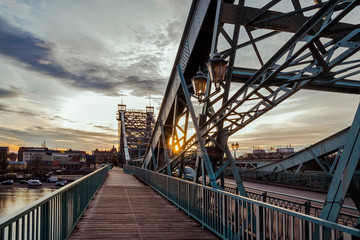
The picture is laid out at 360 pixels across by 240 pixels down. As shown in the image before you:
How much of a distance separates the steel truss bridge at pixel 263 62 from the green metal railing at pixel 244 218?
1.05ft

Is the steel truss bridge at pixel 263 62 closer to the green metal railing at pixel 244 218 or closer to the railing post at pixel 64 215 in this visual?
→ the green metal railing at pixel 244 218

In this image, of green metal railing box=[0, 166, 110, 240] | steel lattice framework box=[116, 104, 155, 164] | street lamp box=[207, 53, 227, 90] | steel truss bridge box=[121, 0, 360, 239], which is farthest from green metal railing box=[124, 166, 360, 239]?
steel lattice framework box=[116, 104, 155, 164]

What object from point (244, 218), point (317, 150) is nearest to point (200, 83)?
point (244, 218)

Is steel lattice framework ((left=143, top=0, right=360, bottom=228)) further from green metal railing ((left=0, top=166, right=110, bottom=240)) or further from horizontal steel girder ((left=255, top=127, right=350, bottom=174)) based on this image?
horizontal steel girder ((left=255, top=127, right=350, bottom=174))

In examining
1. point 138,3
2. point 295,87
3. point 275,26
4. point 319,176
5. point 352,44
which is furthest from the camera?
point 319,176

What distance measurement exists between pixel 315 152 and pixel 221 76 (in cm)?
1589

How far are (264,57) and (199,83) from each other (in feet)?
14.3

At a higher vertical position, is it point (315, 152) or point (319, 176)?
point (315, 152)

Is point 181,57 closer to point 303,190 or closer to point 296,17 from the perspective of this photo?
point 296,17

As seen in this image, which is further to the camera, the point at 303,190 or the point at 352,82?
the point at 303,190

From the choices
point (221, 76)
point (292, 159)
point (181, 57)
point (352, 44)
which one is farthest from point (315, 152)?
point (352, 44)

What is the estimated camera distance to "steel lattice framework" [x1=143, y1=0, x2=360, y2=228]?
499 cm

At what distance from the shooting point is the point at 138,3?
14.9 meters

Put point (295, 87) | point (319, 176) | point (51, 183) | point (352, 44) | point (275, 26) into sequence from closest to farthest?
1. point (352, 44)
2. point (295, 87)
3. point (275, 26)
4. point (319, 176)
5. point (51, 183)
